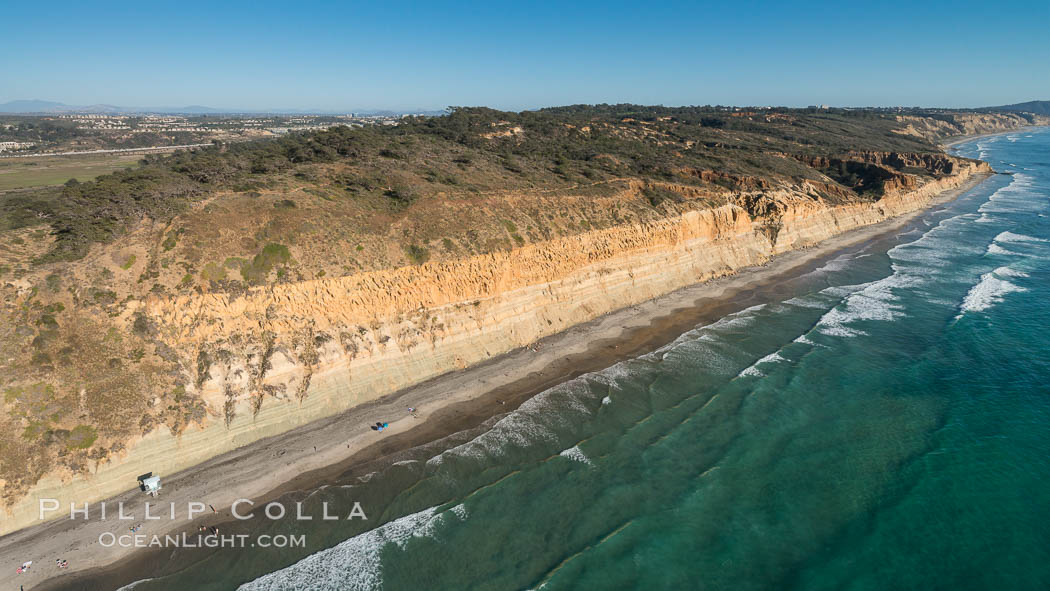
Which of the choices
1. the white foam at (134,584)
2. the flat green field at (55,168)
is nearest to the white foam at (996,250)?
the white foam at (134,584)

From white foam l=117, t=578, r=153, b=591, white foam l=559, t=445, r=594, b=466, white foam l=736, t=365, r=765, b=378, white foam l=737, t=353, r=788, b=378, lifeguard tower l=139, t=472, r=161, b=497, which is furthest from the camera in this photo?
white foam l=737, t=353, r=788, b=378

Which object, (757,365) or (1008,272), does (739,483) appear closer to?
(757,365)

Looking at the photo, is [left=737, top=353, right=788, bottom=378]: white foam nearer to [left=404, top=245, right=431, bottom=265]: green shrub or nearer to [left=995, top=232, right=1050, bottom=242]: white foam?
[left=404, top=245, right=431, bottom=265]: green shrub

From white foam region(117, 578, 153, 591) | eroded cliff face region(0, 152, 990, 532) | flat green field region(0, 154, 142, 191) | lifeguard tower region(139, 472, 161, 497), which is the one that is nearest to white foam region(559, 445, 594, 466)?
eroded cliff face region(0, 152, 990, 532)

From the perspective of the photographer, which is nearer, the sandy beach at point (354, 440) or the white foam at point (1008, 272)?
the sandy beach at point (354, 440)

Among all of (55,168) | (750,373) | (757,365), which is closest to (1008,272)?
(757,365)

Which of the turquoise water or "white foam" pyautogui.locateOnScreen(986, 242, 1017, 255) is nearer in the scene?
the turquoise water

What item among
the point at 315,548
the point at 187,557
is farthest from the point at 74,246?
the point at 315,548

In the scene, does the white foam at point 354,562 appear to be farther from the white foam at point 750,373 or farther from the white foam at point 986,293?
the white foam at point 986,293
